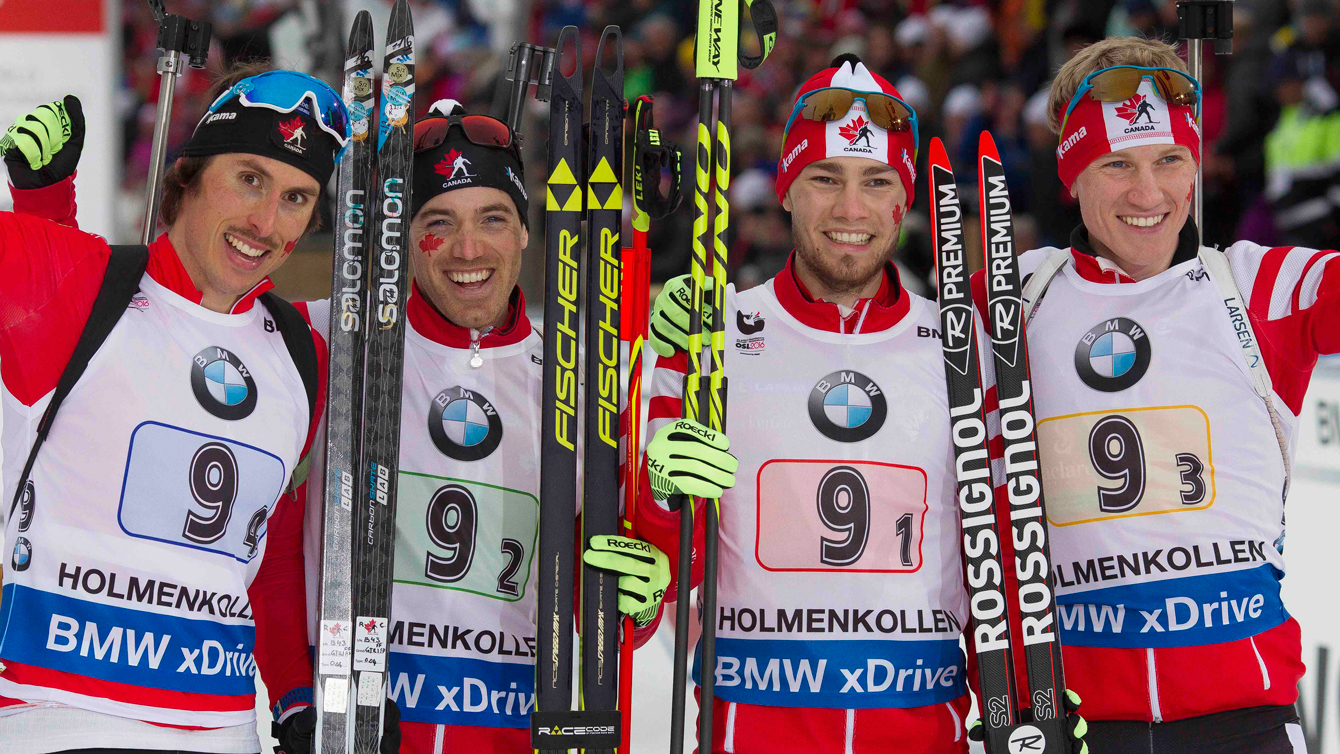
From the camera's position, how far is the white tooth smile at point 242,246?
2176 mm

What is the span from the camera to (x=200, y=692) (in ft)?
6.75

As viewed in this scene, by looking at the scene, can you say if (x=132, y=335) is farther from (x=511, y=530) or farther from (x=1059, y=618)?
(x=1059, y=618)

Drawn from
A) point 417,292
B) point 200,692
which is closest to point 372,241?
point 417,292

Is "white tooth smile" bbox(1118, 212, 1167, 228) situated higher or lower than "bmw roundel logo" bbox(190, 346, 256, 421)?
higher

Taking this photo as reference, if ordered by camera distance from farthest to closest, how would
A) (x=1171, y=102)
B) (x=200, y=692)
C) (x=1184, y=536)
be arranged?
(x=1171, y=102) < (x=1184, y=536) < (x=200, y=692)

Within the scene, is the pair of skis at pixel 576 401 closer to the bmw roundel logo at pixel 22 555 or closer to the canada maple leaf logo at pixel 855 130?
the canada maple leaf logo at pixel 855 130

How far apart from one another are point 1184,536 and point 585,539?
1.11 metres

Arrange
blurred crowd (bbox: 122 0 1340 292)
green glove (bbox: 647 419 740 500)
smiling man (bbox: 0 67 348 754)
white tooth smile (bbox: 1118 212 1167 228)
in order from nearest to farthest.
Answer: smiling man (bbox: 0 67 348 754) < green glove (bbox: 647 419 740 500) < white tooth smile (bbox: 1118 212 1167 228) < blurred crowd (bbox: 122 0 1340 292)

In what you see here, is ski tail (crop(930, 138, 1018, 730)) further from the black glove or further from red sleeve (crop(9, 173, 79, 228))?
red sleeve (crop(9, 173, 79, 228))

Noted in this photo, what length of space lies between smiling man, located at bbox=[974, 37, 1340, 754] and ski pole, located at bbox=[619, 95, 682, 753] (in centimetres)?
78

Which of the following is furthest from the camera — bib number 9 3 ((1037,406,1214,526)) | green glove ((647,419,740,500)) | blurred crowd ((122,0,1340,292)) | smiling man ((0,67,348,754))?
blurred crowd ((122,0,1340,292))

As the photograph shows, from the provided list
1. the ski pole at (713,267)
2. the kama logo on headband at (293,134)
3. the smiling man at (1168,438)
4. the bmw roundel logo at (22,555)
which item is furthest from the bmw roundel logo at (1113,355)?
the bmw roundel logo at (22,555)

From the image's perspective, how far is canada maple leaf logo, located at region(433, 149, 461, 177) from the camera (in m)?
2.56

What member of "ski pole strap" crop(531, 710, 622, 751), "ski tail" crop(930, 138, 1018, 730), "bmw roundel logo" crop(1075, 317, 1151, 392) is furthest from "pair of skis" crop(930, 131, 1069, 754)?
"ski pole strap" crop(531, 710, 622, 751)
